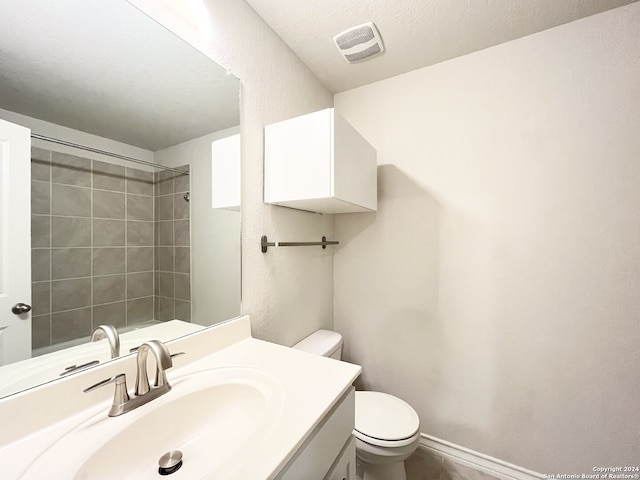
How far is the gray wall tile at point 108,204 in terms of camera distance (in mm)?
702

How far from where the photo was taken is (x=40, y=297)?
2.00 feet

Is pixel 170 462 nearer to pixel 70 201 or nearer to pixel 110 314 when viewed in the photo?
pixel 110 314

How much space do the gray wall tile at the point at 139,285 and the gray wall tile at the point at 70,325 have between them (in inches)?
4.4

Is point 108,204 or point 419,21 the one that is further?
point 419,21

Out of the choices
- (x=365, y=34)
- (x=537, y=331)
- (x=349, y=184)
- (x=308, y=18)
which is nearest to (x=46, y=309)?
(x=349, y=184)

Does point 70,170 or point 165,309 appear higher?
point 70,170

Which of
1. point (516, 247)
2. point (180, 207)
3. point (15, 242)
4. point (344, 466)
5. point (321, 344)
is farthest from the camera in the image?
point (321, 344)

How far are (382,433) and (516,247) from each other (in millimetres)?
1121

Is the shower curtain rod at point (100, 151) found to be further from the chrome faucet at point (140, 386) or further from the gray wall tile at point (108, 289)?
the chrome faucet at point (140, 386)

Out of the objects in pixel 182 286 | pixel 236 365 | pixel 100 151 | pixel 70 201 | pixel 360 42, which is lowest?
pixel 236 365

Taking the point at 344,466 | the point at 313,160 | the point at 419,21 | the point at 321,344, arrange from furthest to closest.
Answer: the point at 321,344 → the point at 419,21 → the point at 313,160 → the point at 344,466

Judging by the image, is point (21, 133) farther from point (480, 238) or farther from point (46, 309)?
point (480, 238)

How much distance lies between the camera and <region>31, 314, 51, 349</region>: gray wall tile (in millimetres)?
605

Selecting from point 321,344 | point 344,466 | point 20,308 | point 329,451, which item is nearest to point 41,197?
point 20,308
